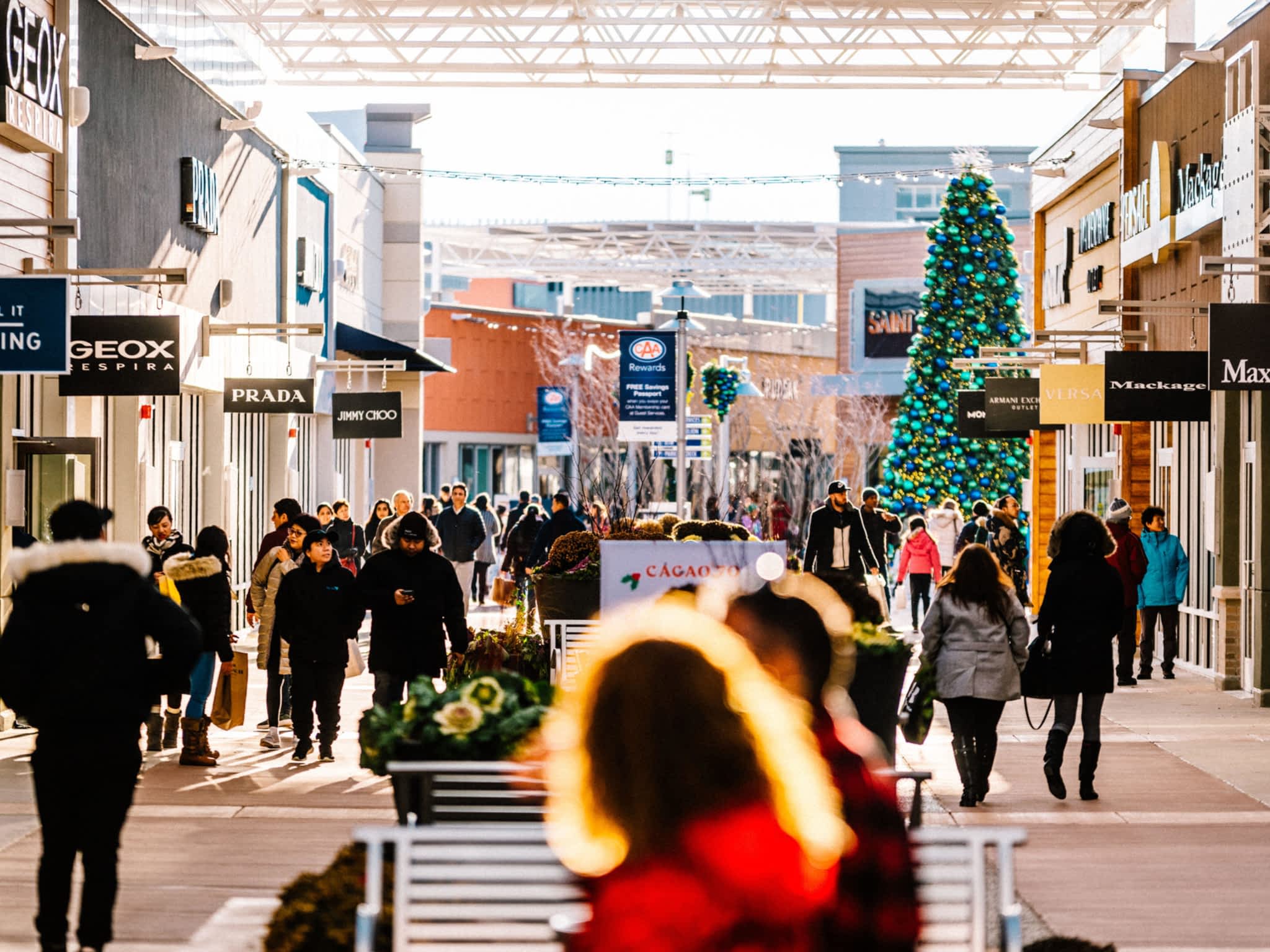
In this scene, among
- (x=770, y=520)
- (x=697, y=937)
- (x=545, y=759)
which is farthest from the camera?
(x=770, y=520)

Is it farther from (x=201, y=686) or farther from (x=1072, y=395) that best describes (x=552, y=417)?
(x=201, y=686)

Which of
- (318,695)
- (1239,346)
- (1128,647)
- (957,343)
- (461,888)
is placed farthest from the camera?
(957,343)

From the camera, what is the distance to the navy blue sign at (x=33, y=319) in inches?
478

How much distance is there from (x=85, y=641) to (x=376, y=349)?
26176 mm

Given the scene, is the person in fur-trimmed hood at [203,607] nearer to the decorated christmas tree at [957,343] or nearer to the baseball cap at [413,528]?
the baseball cap at [413,528]

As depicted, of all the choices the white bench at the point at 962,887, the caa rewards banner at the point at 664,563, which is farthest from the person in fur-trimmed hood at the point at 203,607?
the white bench at the point at 962,887

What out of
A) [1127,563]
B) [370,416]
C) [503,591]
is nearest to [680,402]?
[370,416]

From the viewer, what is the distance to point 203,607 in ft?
40.4

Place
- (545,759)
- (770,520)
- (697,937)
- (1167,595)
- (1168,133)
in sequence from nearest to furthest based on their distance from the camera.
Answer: (697,937)
(545,759)
(1167,595)
(1168,133)
(770,520)

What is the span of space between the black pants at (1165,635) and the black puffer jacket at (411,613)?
9.13 metres

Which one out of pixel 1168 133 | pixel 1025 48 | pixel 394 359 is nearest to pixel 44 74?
pixel 1168 133

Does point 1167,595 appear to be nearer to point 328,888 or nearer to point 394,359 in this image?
point 328,888

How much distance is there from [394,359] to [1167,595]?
721 inches

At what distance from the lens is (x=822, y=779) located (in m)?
3.58
